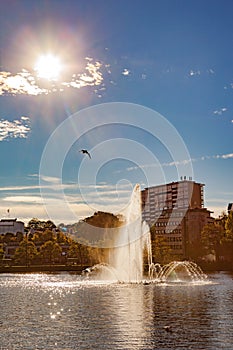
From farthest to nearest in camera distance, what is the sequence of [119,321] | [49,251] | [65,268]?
[49,251], [65,268], [119,321]

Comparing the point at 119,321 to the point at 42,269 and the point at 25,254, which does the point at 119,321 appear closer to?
the point at 42,269

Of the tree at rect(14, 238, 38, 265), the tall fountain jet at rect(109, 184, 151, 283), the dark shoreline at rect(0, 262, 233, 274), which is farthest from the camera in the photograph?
the tree at rect(14, 238, 38, 265)

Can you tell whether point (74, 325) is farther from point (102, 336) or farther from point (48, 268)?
point (48, 268)

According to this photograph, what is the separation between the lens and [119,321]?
3334 centimetres

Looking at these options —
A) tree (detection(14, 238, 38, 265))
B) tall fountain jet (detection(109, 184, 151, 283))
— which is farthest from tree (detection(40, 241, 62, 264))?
tall fountain jet (detection(109, 184, 151, 283))

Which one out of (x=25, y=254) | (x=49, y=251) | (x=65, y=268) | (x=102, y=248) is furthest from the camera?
(x=49, y=251)

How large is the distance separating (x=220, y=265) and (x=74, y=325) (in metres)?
78.4

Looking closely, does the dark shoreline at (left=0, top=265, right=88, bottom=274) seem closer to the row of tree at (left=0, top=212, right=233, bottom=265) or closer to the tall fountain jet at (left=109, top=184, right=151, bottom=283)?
the row of tree at (left=0, top=212, right=233, bottom=265)

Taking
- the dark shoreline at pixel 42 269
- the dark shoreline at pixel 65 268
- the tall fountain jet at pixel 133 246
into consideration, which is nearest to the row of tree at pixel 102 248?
the dark shoreline at pixel 65 268

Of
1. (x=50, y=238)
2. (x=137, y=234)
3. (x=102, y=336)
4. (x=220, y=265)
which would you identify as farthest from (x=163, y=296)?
(x=50, y=238)

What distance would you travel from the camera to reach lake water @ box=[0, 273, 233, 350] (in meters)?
27.0

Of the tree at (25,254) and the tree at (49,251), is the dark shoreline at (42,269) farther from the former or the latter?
the tree at (49,251)

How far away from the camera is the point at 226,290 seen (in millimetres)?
53812

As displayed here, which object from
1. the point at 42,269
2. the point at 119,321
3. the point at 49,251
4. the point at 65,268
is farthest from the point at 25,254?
the point at 119,321
